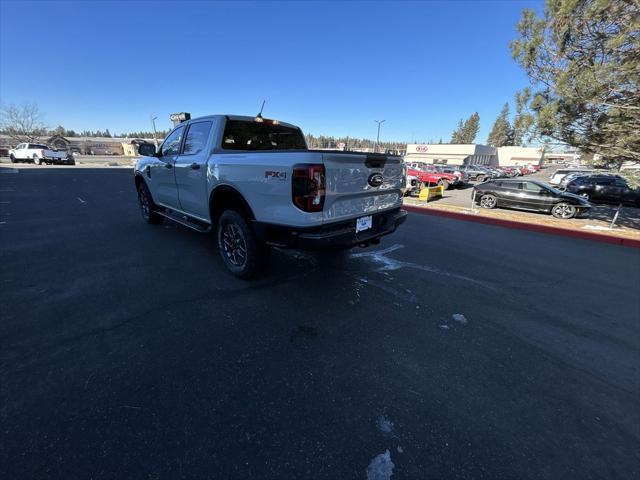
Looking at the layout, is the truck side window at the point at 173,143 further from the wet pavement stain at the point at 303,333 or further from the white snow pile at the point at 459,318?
the white snow pile at the point at 459,318

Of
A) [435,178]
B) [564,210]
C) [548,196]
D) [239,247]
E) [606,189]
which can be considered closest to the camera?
[239,247]

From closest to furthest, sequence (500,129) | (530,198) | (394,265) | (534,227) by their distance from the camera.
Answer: (394,265) → (534,227) → (530,198) → (500,129)

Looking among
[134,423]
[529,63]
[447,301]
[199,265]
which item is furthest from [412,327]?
[529,63]

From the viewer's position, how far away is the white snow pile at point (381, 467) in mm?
1577

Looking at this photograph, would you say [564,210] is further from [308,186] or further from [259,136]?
[308,186]

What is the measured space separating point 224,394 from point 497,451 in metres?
1.81

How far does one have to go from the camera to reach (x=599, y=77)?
6.73m

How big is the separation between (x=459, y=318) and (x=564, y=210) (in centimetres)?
1118

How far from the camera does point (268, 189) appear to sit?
3086 mm

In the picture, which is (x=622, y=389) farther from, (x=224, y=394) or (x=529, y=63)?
(x=529, y=63)

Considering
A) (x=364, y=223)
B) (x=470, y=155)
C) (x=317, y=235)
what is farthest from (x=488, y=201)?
(x=470, y=155)

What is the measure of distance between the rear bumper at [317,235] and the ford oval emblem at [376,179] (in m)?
0.37

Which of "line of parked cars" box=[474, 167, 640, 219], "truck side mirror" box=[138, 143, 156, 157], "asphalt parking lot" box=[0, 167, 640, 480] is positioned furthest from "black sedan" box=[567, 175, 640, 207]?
"truck side mirror" box=[138, 143, 156, 157]

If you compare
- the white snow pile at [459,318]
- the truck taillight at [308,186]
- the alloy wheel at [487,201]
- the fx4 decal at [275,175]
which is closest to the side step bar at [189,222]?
the fx4 decal at [275,175]
